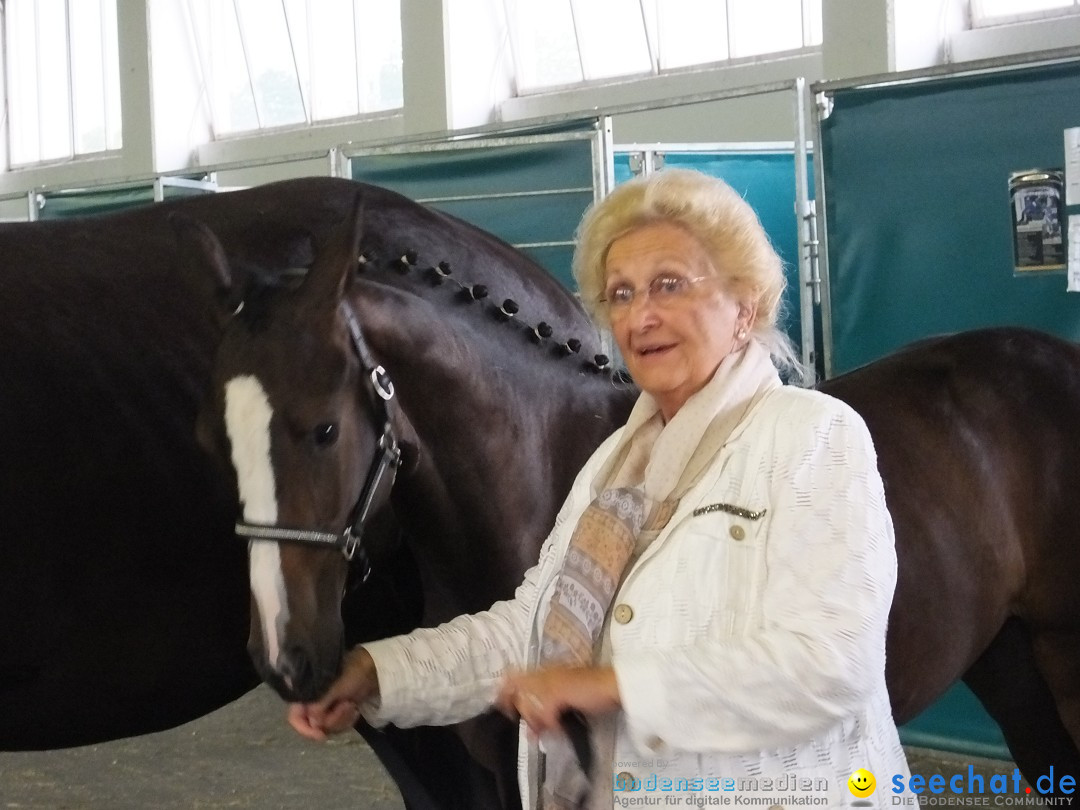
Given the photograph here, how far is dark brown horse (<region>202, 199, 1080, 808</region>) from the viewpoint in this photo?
1537 mm

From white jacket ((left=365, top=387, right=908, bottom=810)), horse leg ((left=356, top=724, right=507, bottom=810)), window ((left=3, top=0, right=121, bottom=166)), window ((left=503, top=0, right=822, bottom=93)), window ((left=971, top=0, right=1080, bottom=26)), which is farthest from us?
window ((left=3, top=0, right=121, bottom=166))

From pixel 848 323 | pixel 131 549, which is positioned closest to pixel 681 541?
pixel 131 549

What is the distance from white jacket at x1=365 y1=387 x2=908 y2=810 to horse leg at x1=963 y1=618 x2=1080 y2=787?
4.23 ft

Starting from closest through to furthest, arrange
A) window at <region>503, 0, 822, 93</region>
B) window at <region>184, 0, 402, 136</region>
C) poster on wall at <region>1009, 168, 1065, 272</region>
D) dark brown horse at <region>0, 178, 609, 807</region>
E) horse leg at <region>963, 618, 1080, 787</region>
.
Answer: dark brown horse at <region>0, 178, 609, 807</region> < horse leg at <region>963, 618, 1080, 787</region> < poster on wall at <region>1009, 168, 1065, 272</region> < window at <region>503, 0, 822, 93</region> < window at <region>184, 0, 402, 136</region>

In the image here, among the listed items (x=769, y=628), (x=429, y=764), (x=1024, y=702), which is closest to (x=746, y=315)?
(x=769, y=628)

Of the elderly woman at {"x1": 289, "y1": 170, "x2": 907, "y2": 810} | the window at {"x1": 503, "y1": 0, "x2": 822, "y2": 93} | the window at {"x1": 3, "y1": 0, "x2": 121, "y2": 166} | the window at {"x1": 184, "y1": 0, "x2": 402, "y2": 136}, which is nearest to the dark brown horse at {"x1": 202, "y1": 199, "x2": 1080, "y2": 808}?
the elderly woman at {"x1": 289, "y1": 170, "x2": 907, "y2": 810}

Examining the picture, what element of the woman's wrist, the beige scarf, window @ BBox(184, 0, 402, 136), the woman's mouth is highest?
window @ BBox(184, 0, 402, 136)

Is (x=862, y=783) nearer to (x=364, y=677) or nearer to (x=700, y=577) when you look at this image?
(x=700, y=577)

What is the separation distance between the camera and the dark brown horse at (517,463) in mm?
1537

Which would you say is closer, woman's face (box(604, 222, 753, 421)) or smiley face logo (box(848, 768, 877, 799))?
smiley face logo (box(848, 768, 877, 799))

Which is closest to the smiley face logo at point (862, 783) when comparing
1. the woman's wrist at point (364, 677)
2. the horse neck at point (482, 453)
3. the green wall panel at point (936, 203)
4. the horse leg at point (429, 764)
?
the woman's wrist at point (364, 677)

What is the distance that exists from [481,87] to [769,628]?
8.46m

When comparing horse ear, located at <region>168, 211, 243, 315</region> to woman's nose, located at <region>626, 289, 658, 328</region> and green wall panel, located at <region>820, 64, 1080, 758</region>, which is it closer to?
woman's nose, located at <region>626, 289, 658, 328</region>

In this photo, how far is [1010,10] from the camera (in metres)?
6.84
